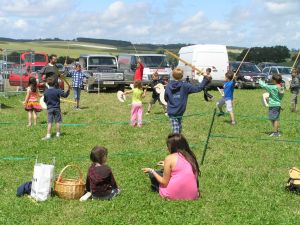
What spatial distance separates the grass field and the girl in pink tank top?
0.19 m

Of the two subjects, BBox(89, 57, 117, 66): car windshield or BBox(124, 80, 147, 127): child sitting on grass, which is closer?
→ BBox(124, 80, 147, 127): child sitting on grass

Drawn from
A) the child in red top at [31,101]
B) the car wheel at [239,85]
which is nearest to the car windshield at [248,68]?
the car wheel at [239,85]

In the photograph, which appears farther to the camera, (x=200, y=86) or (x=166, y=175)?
(x=200, y=86)

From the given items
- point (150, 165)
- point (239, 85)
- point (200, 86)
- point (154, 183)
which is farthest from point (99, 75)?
point (154, 183)

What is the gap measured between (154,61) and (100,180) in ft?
75.9

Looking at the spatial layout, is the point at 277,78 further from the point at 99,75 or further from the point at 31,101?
the point at 99,75

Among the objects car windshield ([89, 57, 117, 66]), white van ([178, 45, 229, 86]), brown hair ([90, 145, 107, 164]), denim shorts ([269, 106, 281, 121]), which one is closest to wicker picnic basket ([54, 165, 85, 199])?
brown hair ([90, 145, 107, 164])

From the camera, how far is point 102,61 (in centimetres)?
2961

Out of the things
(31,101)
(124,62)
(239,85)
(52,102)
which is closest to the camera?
(52,102)

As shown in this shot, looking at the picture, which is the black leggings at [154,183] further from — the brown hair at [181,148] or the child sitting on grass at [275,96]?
the child sitting on grass at [275,96]

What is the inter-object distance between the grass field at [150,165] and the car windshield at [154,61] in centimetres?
1177

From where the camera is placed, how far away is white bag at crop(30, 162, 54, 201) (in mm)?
7074

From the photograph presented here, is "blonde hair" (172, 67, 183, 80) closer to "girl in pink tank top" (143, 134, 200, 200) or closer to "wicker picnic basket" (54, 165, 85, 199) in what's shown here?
"girl in pink tank top" (143, 134, 200, 200)

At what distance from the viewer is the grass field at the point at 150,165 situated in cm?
657
